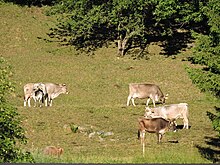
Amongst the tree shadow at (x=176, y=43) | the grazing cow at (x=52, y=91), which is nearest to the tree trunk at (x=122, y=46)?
the tree shadow at (x=176, y=43)

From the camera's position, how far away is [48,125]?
31.3 meters

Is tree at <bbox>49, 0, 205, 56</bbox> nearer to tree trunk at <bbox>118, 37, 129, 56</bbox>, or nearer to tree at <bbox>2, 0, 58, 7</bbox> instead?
tree trunk at <bbox>118, 37, 129, 56</bbox>

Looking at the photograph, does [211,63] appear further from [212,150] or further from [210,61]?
[212,150]

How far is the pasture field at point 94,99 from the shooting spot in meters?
27.0

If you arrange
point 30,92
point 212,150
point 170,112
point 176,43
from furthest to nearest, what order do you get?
point 176,43
point 30,92
point 170,112
point 212,150

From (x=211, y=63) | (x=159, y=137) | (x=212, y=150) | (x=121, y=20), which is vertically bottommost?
(x=212, y=150)

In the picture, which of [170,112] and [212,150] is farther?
[170,112]

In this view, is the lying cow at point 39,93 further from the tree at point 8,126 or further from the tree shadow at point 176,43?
the tree at point 8,126

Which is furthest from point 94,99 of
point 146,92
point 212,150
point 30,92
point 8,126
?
point 8,126

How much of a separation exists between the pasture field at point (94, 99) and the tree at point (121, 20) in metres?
1.54

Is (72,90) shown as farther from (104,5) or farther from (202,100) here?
(104,5)

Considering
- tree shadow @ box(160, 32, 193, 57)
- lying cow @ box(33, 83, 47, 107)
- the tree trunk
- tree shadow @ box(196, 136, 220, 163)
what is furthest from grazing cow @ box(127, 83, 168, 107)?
tree shadow @ box(160, 32, 193, 57)

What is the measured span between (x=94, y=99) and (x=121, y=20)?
1310 centimetres

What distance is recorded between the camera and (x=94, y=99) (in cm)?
4203
